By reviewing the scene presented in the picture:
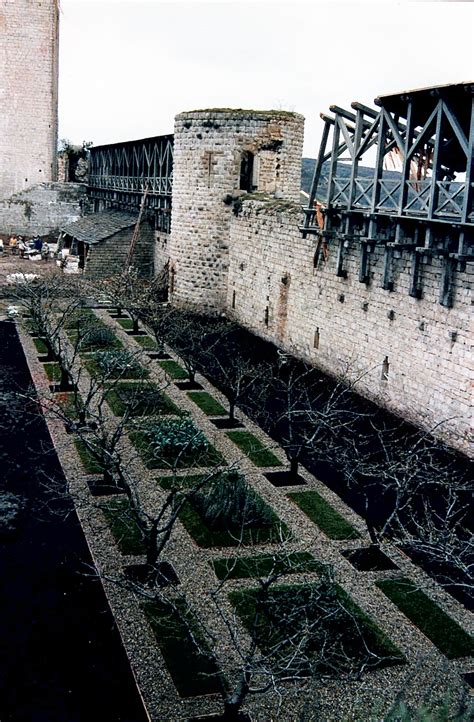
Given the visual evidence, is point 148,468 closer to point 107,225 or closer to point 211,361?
point 211,361

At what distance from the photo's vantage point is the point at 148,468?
522 inches

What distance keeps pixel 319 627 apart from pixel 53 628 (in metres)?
2.74

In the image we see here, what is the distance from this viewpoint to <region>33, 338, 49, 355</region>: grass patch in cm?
2020

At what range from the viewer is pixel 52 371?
60.0ft

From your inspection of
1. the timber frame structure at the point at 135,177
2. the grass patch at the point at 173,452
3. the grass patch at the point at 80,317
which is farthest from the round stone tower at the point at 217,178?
the grass patch at the point at 173,452

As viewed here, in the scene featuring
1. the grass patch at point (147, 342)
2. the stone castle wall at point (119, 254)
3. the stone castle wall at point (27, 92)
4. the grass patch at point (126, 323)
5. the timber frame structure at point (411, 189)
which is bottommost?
the grass patch at point (147, 342)

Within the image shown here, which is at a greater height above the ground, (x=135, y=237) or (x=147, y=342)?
(x=135, y=237)

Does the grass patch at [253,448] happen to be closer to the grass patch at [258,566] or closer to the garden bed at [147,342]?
the grass patch at [258,566]

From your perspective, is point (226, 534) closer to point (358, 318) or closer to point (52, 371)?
point (358, 318)

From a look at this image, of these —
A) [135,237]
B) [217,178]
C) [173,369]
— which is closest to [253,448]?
[173,369]

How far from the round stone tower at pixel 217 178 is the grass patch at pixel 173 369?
246 inches

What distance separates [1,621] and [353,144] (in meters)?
12.2

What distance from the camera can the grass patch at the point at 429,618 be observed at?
342 inches

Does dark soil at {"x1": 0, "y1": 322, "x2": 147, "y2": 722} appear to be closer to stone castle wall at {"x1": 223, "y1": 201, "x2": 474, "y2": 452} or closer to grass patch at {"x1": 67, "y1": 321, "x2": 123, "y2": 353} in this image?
stone castle wall at {"x1": 223, "y1": 201, "x2": 474, "y2": 452}
